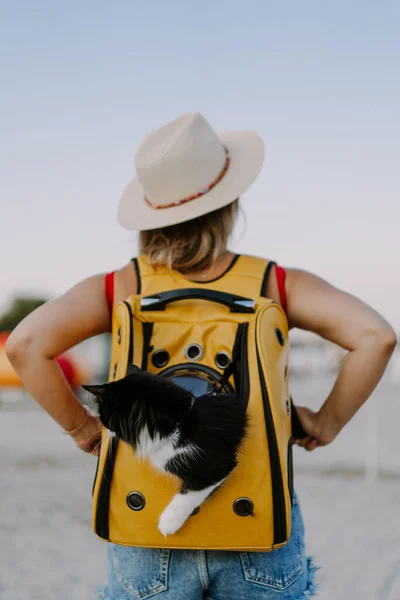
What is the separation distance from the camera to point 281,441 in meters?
1.66

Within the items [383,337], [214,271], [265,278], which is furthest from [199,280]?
[383,337]

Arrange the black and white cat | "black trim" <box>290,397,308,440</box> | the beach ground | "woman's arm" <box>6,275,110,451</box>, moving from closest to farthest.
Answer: the black and white cat, "woman's arm" <box>6,275,110,451</box>, "black trim" <box>290,397,308,440</box>, the beach ground

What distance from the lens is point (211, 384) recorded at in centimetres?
166

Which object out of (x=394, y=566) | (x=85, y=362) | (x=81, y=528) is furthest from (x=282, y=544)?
(x=85, y=362)

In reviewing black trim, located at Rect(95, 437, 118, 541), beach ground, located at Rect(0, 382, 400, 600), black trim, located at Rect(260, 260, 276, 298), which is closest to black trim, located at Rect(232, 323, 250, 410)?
black trim, located at Rect(260, 260, 276, 298)

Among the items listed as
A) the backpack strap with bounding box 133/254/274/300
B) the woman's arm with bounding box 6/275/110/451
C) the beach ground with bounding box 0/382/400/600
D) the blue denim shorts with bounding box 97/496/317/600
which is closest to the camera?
the blue denim shorts with bounding box 97/496/317/600

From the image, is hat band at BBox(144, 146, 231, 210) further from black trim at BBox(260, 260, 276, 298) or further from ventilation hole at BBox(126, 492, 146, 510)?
ventilation hole at BBox(126, 492, 146, 510)

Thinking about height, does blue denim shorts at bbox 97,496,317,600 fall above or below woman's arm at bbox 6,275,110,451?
below

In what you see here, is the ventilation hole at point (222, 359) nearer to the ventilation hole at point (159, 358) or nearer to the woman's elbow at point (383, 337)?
the ventilation hole at point (159, 358)

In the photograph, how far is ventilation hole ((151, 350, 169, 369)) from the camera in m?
1.72

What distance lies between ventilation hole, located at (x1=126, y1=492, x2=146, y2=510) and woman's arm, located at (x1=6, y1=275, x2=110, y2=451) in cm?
43

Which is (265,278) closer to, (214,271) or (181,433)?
(214,271)

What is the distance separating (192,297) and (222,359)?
17 centimetres

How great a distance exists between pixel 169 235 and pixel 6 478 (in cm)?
618
